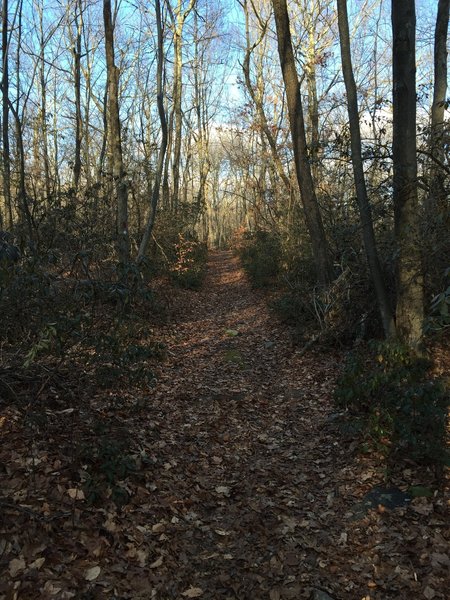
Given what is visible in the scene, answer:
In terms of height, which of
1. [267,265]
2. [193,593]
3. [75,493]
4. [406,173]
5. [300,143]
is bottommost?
[193,593]

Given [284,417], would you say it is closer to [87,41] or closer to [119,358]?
[119,358]

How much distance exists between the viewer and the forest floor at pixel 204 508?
308cm

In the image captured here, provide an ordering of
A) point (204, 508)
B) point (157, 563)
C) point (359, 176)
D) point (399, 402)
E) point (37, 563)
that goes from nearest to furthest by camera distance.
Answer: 1. point (37, 563)
2. point (157, 563)
3. point (204, 508)
4. point (399, 402)
5. point (359, 176)

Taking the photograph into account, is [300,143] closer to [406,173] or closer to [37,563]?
[406,173]

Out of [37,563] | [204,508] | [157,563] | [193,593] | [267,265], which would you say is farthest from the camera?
[267,265]

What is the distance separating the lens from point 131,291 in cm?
446

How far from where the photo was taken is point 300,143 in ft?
29.9

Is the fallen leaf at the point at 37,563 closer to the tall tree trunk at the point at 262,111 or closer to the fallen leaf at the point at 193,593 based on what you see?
the fallen leaf at the point at 193,593

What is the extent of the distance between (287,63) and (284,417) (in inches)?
283

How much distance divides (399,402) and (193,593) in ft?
8.64

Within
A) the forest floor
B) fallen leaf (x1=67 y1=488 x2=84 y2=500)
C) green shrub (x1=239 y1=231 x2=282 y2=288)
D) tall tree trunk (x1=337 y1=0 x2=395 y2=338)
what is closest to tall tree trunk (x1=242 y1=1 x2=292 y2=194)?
green shrub (x1=239 y1=231 x2=282 y2=288)

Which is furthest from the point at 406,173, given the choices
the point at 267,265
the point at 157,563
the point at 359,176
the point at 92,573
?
the point at 267,265

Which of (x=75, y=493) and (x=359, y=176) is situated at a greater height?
(x=359, y=176)

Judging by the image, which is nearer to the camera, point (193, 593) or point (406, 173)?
point (193, 593)
